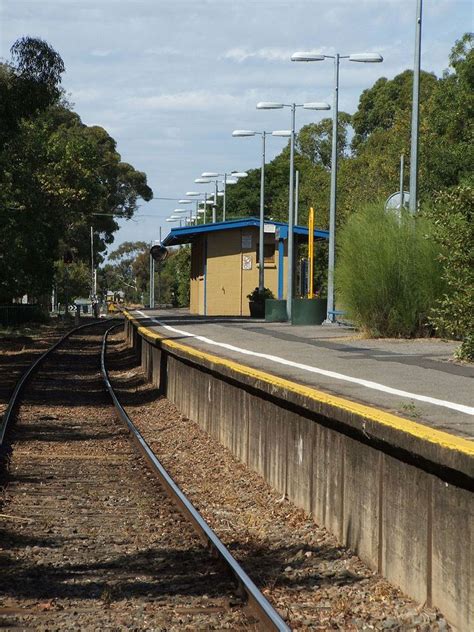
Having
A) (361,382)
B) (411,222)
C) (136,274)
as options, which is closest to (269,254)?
(411,222)

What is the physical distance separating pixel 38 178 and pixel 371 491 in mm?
42956

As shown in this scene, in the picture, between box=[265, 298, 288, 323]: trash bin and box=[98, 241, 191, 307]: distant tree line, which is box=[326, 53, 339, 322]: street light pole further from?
box=[98, 241, 191, 307]: distant tree line

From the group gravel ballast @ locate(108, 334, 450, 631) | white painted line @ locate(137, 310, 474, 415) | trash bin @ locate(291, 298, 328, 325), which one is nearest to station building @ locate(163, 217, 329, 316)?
trash bin @ locate(291, 298, 328, 325)

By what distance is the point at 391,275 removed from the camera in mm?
24250

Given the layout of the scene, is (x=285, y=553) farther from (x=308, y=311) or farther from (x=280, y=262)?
(x=280, y=262)

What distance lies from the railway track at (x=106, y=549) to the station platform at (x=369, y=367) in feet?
5.83

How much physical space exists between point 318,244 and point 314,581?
5028cm

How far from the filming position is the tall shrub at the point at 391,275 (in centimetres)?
2395

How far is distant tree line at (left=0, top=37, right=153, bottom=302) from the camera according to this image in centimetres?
2845

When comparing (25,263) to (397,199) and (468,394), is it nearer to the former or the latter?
(397,199)

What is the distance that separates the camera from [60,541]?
9.44 metres

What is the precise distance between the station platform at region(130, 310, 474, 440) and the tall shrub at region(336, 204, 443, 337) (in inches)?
26.0

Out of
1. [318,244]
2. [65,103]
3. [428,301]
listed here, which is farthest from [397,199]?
[65,103]

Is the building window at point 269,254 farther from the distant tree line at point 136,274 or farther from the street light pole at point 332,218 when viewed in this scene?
the distant tree line at point 136,274
